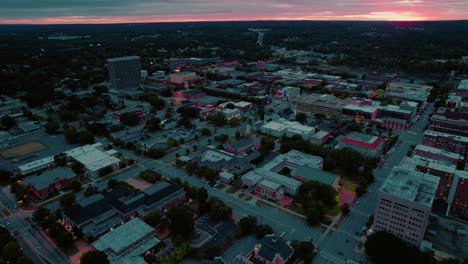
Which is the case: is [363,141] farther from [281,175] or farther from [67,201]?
[67,201]

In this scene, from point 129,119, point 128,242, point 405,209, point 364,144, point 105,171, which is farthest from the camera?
point 129,119

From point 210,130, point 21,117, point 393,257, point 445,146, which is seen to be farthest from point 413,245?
point 21,117

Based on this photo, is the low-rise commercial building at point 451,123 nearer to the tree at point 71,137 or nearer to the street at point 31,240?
the street at point 31,240

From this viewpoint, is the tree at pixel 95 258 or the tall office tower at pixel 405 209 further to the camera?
the tall office tower at pixel 405 209

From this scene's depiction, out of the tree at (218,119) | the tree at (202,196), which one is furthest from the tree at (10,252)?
the tree at (218,119)

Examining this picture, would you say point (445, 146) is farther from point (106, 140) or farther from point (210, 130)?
point (106, 140)

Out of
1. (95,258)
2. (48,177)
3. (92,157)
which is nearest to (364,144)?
(95,258)
